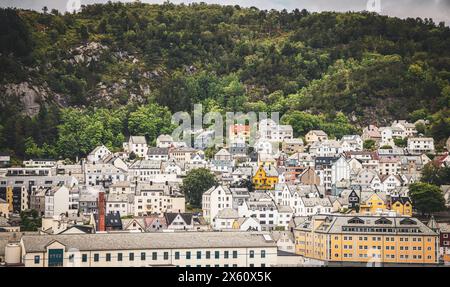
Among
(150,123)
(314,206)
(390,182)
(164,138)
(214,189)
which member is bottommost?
(314,206)

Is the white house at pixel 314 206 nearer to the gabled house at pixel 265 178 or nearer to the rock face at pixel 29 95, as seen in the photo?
the gabled house at pixel 265 178

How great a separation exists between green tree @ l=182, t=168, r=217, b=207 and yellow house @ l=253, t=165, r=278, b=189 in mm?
1479

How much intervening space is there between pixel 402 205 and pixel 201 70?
16258 millimetres

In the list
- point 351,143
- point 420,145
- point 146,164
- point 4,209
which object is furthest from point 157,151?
point 420,145

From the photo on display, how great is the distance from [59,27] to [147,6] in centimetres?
545

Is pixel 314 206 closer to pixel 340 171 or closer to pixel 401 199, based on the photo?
pixel 401 199

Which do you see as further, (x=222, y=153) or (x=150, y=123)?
(x=150, y=123)

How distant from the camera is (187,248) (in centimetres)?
928

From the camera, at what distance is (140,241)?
9.36 meters

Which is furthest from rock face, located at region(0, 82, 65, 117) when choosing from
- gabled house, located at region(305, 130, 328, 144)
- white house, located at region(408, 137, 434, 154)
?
white house, located at region(408, 137, 434, 154)

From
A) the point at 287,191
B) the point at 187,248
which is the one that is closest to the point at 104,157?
the point at 287,191

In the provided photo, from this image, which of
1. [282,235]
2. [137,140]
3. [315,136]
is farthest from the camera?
[315,136]

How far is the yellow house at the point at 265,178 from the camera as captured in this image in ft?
60.1

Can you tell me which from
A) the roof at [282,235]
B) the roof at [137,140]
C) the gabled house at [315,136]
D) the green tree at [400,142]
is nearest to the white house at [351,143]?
the gabled house at [315,136]
